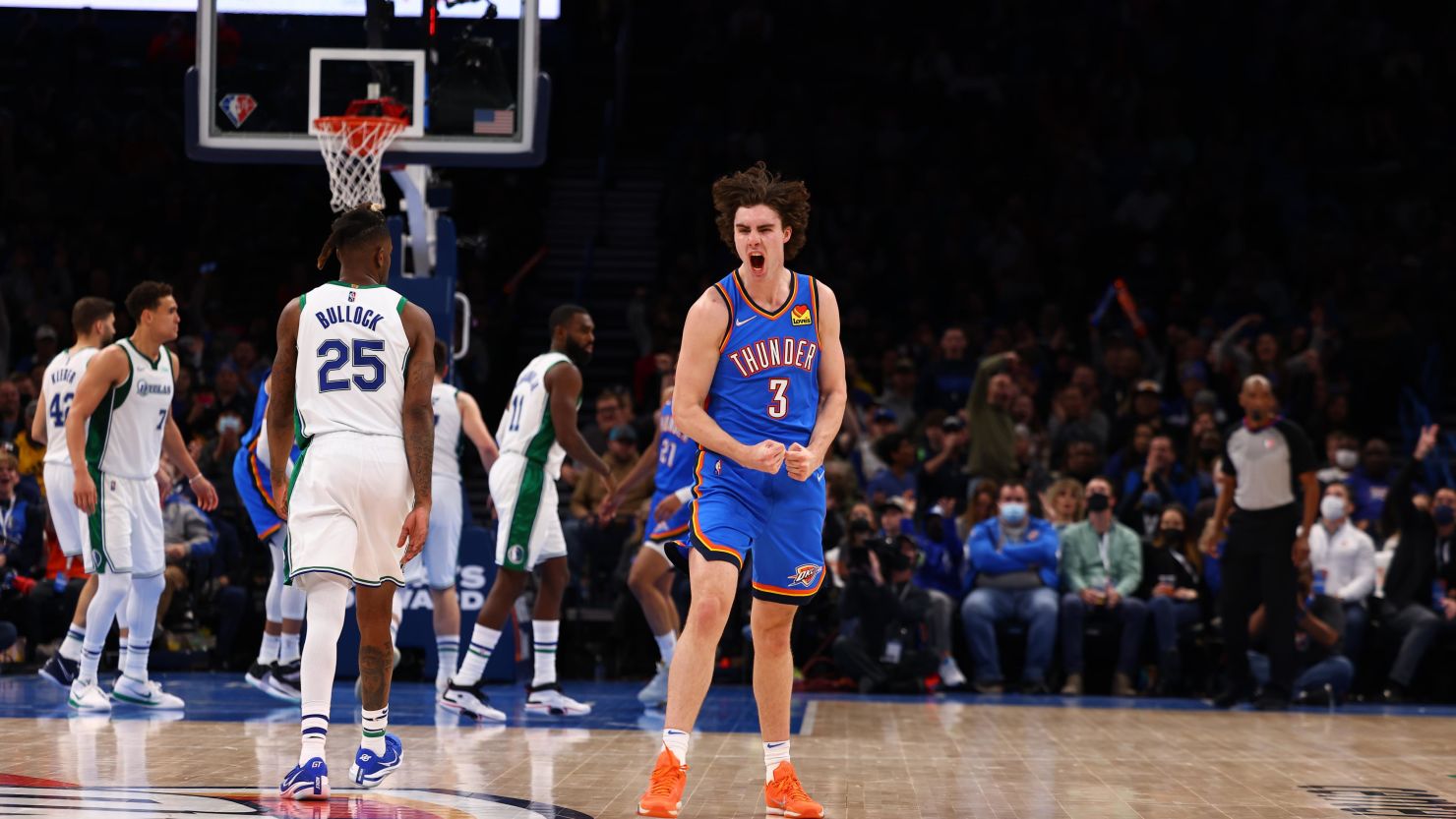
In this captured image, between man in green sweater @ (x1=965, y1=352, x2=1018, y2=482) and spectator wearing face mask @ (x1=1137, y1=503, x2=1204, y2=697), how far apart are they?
5.04 ft

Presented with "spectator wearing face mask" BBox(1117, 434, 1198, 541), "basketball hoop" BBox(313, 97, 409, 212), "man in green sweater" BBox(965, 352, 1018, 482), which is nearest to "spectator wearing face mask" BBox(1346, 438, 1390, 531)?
"spectator wearing face mask" BBox(1117, 434, 1198, 541)

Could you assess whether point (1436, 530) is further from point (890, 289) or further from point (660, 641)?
point (890, 289)

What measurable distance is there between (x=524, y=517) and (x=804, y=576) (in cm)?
376

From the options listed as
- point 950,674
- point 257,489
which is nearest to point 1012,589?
point 950,674

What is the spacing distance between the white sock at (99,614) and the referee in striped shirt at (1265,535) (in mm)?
6933

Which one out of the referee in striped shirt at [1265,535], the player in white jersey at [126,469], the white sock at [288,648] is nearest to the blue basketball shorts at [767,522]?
the player in white jersey at [126,469]

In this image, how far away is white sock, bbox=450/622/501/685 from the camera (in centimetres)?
924

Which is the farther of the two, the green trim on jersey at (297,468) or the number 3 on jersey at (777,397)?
the green trim on jersey at (297,468)

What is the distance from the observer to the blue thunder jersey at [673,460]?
973 cm

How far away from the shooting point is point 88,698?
29.3 feet

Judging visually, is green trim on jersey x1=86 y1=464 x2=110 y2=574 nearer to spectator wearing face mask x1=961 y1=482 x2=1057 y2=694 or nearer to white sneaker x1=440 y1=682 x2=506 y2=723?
white sneaker x1=440 y1=682 x2=506 y2=723

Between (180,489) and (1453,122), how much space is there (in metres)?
15.7

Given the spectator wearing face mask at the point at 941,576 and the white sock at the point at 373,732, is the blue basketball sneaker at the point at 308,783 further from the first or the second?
the spectator wearing face mask at the point at 941,576

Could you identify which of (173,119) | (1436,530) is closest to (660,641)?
(1436,530)
